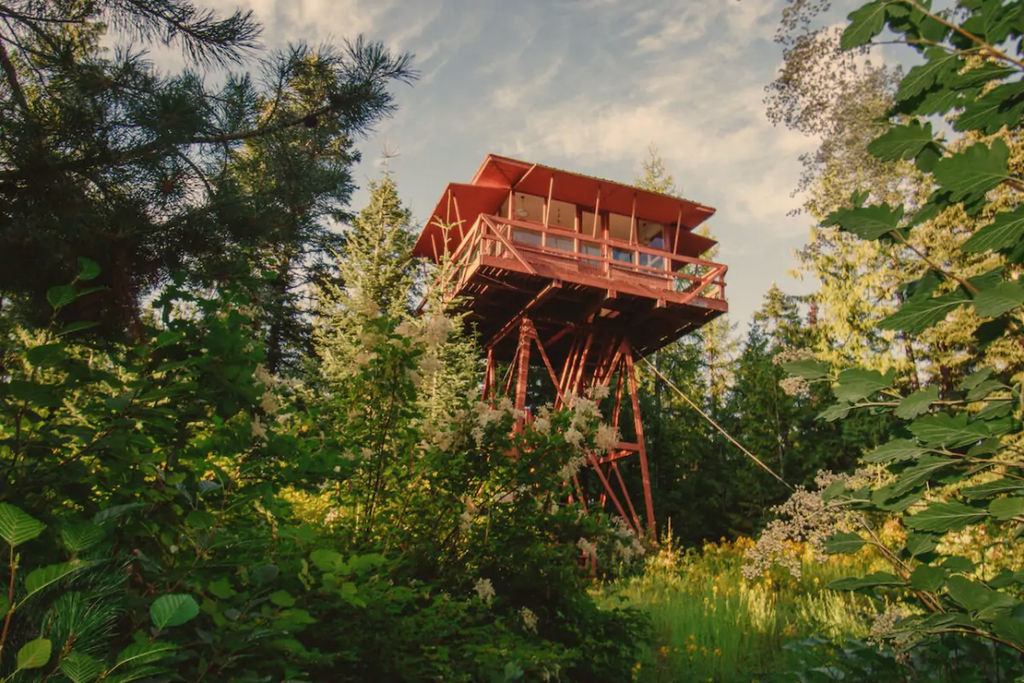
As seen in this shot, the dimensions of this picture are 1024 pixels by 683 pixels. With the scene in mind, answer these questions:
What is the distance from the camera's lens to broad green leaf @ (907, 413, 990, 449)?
1274 mm

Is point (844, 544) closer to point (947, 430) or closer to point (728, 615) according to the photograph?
point (947, 430)

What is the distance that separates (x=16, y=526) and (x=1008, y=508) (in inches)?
72.5

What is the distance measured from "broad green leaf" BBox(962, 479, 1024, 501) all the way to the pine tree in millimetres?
3386

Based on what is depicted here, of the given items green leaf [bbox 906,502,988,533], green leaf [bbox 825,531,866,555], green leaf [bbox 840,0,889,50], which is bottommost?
green leaf [bbox 825,531,866,555]

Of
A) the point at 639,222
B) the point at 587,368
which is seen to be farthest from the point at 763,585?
the point at 639,222

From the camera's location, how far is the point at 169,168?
358cm

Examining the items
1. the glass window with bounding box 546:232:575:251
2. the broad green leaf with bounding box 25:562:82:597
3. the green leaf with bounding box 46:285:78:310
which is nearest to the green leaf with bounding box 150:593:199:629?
the broad green leaf with bounding box 25:562:82:597

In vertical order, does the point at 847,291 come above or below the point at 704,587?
above

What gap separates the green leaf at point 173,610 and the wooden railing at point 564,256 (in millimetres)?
9251

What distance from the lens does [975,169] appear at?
3.92 feet

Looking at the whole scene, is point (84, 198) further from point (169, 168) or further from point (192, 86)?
point (192, 86)

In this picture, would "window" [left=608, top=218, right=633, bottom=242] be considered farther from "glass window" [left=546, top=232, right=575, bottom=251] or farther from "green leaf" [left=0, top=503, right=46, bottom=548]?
"green leaf" [left=0, top=503, right=46, bottom=548]

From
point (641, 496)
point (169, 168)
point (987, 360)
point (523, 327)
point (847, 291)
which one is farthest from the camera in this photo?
point (641, 496)

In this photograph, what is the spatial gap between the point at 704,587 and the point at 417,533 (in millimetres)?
6666
